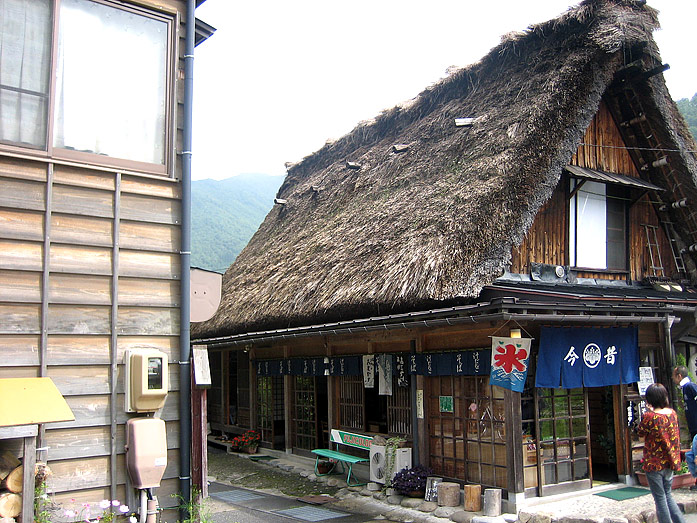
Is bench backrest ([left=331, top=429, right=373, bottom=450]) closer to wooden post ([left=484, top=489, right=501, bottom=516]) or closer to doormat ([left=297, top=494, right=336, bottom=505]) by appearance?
doormat ([left=297, top=494, right=336, bottom=505])

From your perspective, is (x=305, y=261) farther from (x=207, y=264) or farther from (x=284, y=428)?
(x=207, y=264)

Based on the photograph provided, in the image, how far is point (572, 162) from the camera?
33.5 feet

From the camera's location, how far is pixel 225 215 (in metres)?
76.8

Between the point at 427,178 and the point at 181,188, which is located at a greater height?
the point at 427,178

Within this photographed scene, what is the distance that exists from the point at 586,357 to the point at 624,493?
207 cm

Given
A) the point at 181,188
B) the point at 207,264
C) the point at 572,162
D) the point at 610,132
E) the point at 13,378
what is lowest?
the point at 13,378

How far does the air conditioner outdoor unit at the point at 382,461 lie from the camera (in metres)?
9.89

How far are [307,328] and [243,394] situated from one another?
231 inches

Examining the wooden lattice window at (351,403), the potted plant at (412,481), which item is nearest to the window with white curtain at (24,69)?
the potted plant at (412,481)

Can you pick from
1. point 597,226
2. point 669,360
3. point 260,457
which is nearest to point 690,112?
point 597,226

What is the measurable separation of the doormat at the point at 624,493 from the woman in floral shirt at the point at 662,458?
272 cm

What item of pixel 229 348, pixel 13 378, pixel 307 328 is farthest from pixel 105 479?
pixel 229 348

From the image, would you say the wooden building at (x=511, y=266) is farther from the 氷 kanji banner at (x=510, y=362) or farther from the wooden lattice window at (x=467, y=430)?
the 氷 kanji banner at (x=510, y=362)

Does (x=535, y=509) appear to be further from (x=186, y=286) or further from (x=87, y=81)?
(x=87, y=81)
